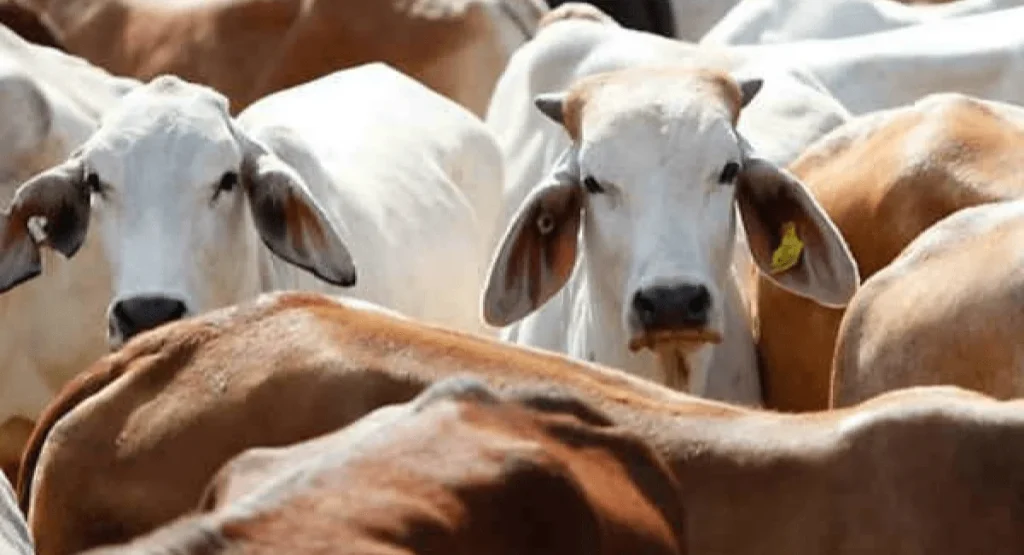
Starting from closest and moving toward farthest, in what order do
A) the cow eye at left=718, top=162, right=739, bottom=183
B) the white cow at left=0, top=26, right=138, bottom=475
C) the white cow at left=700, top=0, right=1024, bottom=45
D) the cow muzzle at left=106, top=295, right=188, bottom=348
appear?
the cow muzzle at left=106, top=295, right=188, bottom=348 → the cow eye at left=718, top=162, right=739, bottom=183 → the white cow at left=0, top=26, right=138, bottom=475 → the white cow at left=700, top=0, right=1024, bottom=45

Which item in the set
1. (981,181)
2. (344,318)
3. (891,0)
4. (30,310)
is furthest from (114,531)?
(891,0)

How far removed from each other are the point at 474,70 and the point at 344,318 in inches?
208

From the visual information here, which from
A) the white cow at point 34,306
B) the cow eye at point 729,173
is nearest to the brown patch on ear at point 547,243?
the cow eye at point 729,173

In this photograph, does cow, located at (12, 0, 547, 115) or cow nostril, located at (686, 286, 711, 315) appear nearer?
cow nostril, located at (686, 286, 711, 315)

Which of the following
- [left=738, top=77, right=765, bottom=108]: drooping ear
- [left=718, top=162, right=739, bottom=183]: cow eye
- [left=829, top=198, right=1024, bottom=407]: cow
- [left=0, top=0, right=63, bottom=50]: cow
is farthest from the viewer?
[left=0, top=0, right=63, bottom=50]: cow

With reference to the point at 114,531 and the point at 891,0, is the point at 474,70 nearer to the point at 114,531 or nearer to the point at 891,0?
the point at 891,0

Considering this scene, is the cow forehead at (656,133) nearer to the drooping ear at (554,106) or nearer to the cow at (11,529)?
the drooping ear at (554,106)

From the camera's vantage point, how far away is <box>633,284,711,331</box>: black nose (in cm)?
653

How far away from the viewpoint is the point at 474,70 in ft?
34.4

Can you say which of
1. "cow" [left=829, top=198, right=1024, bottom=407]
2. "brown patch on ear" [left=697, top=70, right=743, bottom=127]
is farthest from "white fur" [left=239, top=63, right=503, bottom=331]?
"cow" [left=829, top=198, right=1024, bottom=407]

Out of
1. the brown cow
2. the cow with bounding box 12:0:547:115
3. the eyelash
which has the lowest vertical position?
the cow with bounding box 12:0:547:115

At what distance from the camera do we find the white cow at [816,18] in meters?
10.8

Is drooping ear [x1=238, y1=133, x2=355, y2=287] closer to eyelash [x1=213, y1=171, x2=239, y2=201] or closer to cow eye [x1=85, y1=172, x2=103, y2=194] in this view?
eyelash [x1=213, y1=171, x2=239, y2=201]

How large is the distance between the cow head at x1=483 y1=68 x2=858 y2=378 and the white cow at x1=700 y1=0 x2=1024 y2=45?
3752mm
